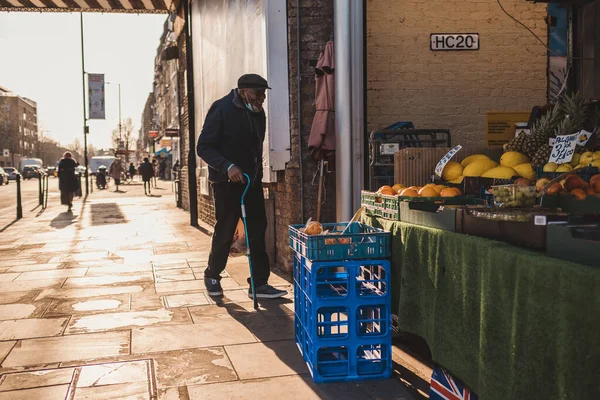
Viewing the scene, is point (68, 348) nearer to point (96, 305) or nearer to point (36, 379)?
point (36, 379)

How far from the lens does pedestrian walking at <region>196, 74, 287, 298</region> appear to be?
5.69 metres

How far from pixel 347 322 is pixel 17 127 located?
120 m

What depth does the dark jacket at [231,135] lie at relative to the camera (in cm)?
570

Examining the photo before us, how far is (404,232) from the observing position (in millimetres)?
3627

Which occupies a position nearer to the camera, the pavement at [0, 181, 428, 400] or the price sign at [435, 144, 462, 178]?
the pavement at [0, 181, 428, 400]

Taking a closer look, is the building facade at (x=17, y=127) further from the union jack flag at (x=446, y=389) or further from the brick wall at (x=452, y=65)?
the union jack flag at (x=446, y=389)

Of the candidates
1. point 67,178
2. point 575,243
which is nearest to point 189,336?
point 575,243

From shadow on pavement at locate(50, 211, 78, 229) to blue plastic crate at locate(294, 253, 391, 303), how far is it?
10.9m

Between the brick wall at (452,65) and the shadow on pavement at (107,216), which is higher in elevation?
the brick wall at (452,65)

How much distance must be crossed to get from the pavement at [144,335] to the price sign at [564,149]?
1.57 m

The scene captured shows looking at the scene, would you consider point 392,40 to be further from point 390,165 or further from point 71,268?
point 71,268

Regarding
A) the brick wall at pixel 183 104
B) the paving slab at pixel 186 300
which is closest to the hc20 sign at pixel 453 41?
the paving slab at pixel 186 300

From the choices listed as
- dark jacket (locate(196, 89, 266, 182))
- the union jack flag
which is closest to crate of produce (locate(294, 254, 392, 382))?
the union jack flag

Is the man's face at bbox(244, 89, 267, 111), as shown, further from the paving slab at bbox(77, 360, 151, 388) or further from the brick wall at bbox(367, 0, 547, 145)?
the paving slab at bbox(77, 360, 151, 388)
